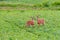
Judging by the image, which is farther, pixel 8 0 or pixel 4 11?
pixel 8 0

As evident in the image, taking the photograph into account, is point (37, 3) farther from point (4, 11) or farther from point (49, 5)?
point (4, 11)

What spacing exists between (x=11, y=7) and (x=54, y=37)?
42.4 ft

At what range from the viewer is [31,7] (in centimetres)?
2820

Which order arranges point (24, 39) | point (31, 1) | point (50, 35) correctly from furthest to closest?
point (31, 1), point (50, 35), point (24, 39)

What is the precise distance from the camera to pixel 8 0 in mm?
31250

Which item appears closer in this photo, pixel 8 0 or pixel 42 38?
pixel 42 38

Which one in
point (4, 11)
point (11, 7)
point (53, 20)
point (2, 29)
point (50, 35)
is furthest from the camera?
point (11, 7)

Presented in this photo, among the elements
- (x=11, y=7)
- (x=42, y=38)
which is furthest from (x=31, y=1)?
(x=42, y=38)

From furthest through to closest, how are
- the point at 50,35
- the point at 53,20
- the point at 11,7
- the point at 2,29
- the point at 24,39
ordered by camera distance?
1. the point at 11,7
2. the point at 53,20
3. the point at 2,29
4. the point at 50,35
5. the point at 24,39

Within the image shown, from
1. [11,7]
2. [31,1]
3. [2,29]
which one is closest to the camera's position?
[2,29]

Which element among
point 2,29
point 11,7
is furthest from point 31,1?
point 2,29

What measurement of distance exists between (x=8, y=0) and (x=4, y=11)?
5490 millimetres

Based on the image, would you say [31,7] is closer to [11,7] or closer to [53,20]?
[11,7]

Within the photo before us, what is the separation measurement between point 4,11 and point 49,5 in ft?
20.9
